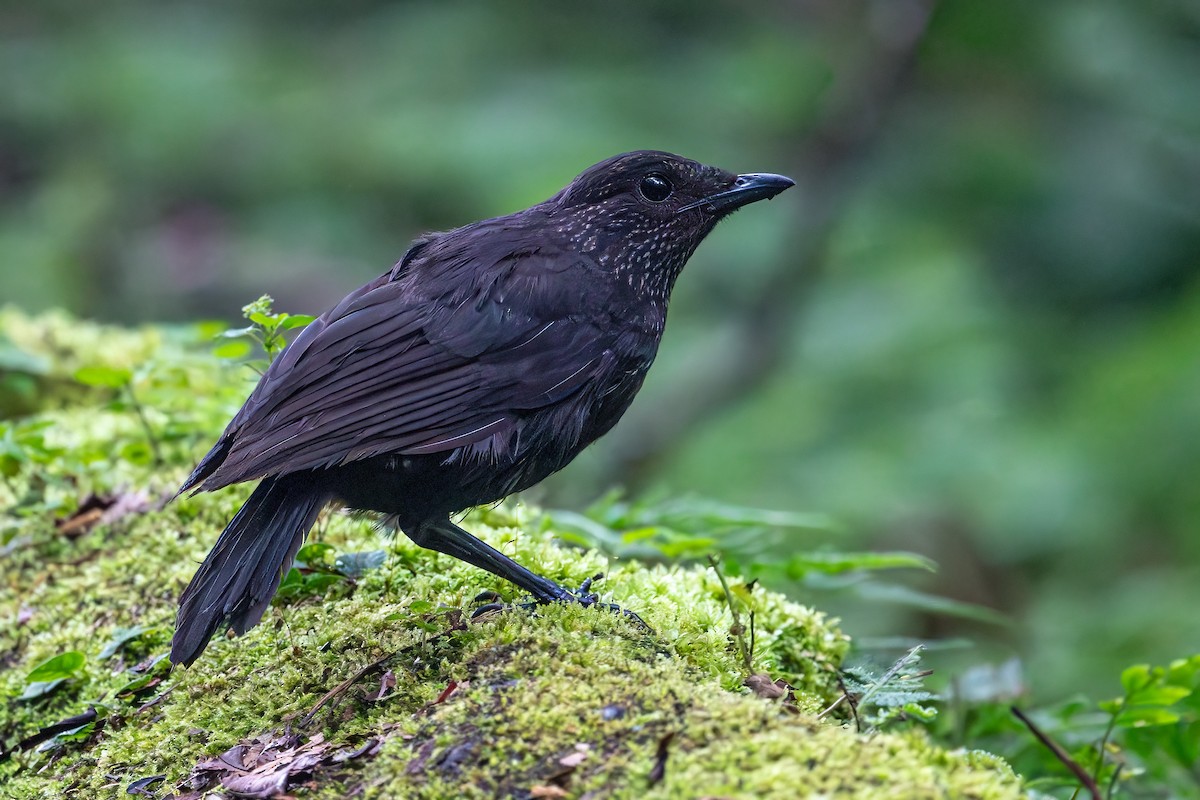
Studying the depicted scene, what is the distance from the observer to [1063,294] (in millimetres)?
9148

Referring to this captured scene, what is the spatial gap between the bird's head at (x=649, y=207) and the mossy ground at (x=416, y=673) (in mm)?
928

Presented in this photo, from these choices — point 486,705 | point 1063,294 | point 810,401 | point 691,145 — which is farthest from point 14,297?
point 486,705

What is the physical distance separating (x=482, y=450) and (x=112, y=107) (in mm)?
11359

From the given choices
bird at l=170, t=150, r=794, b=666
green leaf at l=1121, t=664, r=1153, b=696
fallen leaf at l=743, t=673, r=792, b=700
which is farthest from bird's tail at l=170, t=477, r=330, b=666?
green leaf at l=1121, t=664, r=1153, b=696

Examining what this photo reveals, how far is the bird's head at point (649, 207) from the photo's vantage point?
12.2 feet

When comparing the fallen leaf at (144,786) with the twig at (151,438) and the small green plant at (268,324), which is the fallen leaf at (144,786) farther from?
the twig at (151,438)

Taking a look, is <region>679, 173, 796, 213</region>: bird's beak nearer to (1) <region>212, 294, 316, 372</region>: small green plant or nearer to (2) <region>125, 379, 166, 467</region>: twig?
(1) <region>212, 294, 316, 372</region>: small green plant

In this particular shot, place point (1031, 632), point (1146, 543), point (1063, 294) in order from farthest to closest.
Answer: point (1063, 294) → point (1146, 543) → point (1031, 632)

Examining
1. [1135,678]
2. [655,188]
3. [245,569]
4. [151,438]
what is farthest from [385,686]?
[151,438]

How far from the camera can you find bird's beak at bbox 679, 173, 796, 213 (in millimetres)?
3904

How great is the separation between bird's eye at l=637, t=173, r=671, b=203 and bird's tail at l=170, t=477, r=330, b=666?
1.46 meters

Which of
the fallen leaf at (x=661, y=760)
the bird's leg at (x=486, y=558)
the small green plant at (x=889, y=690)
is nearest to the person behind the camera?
the fallen leaf at (x=661, y=760)

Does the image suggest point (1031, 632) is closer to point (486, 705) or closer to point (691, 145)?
point (486, 705)

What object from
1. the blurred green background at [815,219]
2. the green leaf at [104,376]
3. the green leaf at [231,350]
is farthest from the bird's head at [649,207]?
the green leaf at [104,376]
